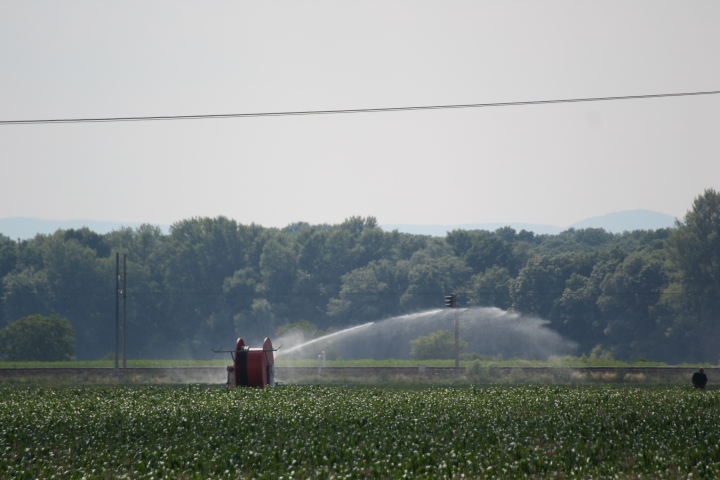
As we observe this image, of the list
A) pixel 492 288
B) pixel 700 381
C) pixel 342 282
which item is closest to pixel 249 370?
pixel 700 381

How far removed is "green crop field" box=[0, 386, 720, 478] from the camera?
20.7m

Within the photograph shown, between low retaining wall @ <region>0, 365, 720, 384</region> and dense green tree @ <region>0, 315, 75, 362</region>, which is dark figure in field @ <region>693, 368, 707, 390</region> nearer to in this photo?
low retaining wall @ <region>0, 365, 720, 384</region>

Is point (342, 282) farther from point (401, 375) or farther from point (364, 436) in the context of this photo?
point (364, 436)

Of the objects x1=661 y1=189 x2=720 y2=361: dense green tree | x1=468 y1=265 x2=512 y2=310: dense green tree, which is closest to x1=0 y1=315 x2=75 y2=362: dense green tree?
x1=468 y1=265 x2=512 y2=310: dense green tree

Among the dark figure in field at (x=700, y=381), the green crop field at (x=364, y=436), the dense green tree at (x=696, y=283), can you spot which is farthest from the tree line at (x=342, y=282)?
the green crop field at (x=364, y=436)

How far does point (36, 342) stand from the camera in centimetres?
7650

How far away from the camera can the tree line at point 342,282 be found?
93250mm

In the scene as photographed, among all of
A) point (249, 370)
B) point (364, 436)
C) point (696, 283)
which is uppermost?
point (696, 283)

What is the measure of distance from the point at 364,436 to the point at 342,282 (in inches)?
3619

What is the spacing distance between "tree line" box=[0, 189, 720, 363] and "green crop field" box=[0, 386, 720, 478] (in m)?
62.6

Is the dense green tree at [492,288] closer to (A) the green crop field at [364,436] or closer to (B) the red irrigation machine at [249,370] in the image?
(B) the red irrigation machine at [249,370]

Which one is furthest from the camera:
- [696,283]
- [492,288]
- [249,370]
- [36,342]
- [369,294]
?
[369,294]

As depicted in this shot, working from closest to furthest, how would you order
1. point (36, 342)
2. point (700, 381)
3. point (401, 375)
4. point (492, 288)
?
point (700, 381) → point (401, 375) → point (36, 342) → point (492, 288)

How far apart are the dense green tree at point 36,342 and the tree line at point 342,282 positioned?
2560 cm
